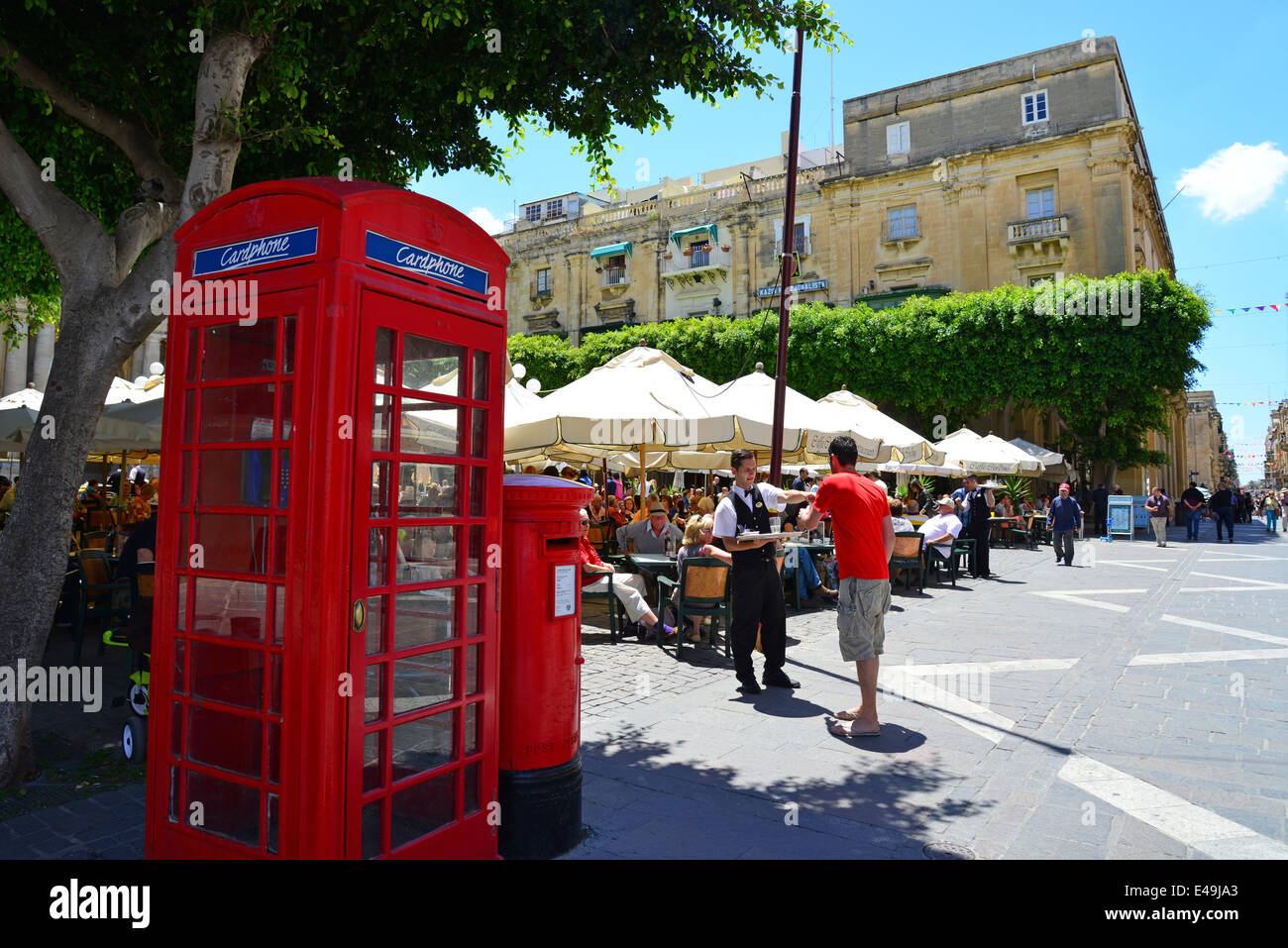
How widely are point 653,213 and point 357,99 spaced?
3526 cm

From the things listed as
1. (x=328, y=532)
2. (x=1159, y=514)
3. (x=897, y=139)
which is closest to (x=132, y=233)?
(x=328, y=532)

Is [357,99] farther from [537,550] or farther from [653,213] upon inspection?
[653,213]

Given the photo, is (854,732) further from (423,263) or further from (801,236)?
(801,236)

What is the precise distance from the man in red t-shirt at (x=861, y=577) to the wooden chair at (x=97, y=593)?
A: 614 centimetres

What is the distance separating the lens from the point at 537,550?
3543 mm

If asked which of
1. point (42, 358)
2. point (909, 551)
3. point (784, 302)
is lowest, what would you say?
point (909, 551)

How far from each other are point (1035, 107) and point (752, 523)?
32.5 metres

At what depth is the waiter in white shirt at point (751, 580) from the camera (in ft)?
20.9

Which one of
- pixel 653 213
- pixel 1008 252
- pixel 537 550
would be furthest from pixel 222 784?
pixel 653 213

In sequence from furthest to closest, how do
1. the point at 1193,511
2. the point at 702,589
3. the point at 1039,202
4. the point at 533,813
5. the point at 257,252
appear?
the point at 1039,202 → the point at 1193,511 → the point at 702,589 → the point at 533,813 → the point at 257,252

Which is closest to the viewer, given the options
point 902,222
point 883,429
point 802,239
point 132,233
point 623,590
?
point 132,233

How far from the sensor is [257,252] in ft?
9.52

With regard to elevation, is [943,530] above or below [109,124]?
below

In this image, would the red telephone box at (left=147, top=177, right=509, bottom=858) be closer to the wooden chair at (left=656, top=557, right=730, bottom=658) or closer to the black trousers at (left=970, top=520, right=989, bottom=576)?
the wooden chair at (left=656, top=557, right=730, bottom=658)
